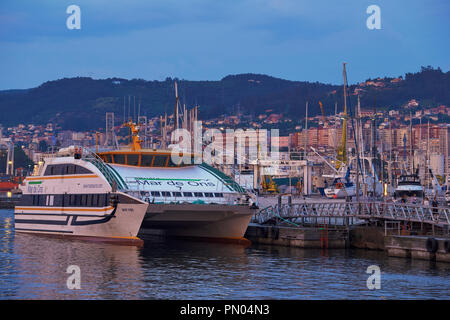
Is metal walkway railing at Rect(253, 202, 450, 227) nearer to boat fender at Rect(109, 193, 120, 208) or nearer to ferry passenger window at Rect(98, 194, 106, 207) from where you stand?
boat fender at Rect(109, 193, 120, 208)

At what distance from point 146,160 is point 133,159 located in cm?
79

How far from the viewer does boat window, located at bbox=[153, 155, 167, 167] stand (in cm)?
4616

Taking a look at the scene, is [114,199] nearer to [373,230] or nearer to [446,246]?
[373,230]

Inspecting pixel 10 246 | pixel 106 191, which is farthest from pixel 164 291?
pixel 10 246

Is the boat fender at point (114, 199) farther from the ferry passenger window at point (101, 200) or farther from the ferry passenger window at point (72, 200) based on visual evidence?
the ferry passenger window at point (72, 200)

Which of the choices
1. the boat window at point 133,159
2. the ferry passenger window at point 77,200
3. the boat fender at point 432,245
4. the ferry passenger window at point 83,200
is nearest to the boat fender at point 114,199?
the ferry passenger window at point 83,200

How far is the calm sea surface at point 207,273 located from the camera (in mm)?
27297

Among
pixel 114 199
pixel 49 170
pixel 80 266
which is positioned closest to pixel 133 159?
pixel 114 199

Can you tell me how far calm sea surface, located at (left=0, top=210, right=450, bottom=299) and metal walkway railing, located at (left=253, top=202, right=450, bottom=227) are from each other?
89.3 inches

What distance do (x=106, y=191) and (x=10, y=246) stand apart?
6.78 meters

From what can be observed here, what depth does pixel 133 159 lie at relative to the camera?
46.0 m

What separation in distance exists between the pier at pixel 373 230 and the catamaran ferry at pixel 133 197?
10.2ft

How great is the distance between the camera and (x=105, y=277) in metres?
30.9
